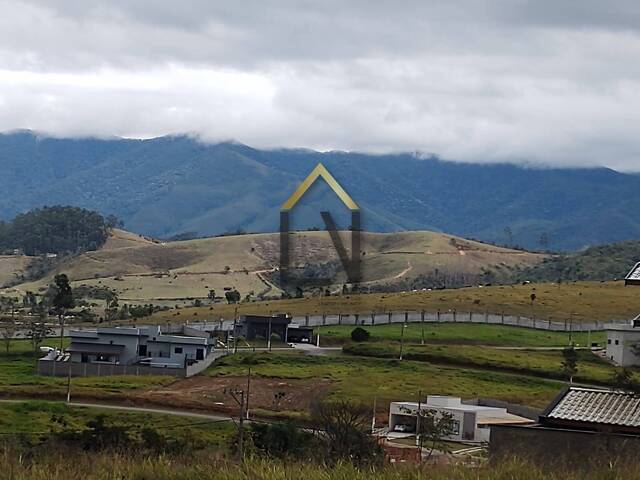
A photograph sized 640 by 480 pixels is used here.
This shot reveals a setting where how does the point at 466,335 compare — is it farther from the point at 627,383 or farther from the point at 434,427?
the point at 627,383

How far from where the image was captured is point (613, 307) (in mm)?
96188

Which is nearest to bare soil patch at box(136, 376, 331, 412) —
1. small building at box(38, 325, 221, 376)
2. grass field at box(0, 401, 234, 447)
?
grass field at box(0, 401, 234, 447)

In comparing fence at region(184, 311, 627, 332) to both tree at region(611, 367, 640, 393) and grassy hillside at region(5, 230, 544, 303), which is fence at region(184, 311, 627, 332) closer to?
grassy hillside at region(5, 230, 544, 303)

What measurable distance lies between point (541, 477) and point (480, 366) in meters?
55.9

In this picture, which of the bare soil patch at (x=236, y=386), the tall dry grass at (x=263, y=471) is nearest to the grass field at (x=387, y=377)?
the bare soil patch at (x=236, y=386)

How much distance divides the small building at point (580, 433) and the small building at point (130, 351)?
167ft

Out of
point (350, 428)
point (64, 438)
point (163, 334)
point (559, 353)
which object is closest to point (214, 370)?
point (163, 334)

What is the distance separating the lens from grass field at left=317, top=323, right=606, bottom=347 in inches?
3066

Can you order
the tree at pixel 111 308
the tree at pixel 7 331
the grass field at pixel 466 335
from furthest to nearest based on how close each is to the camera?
1. the tree at pixel 111 308
2. the grass field at pixel 466 335
3. the tree at pixel 7 331

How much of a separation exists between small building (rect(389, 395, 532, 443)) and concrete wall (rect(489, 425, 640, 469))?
30.2 metres

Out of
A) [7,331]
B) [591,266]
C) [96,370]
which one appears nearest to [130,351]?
[96,370]

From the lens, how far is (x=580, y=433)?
16.5 meters

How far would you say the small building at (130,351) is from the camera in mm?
68250

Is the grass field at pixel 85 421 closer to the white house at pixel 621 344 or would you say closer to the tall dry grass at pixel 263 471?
the white house at pixel 621 344
